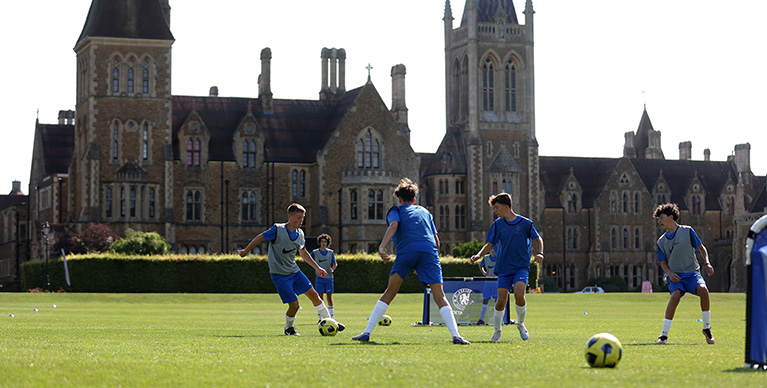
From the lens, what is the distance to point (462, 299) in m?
21.3

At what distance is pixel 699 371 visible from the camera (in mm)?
10195

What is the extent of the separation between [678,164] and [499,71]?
22014mm

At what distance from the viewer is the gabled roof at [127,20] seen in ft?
216

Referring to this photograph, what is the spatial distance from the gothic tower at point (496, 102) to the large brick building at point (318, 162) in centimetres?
10

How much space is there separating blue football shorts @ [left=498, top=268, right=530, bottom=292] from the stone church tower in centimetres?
6595

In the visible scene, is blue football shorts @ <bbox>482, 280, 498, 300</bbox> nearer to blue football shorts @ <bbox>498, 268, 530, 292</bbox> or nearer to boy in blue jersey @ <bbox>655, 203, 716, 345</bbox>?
blue football shorts @ <bbox>498, 268, 530, 292</bbox>

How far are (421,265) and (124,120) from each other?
5500cm

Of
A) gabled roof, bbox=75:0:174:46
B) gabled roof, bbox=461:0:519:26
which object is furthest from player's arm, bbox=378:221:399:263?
gabled roof, bbox=461:0:519:26

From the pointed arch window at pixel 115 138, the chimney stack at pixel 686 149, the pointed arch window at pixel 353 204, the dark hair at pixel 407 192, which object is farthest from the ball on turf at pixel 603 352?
the chimney stack at pixel 686 149

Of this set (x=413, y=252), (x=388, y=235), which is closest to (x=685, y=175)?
(x=413, y=252)

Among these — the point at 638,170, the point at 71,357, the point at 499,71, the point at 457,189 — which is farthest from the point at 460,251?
the point at 71,357

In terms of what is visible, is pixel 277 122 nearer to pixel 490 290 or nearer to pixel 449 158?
pixel 449 158

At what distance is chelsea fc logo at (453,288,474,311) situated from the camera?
834 inches

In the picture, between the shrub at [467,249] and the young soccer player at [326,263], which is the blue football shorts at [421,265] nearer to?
the young soccer player at [326,263]
